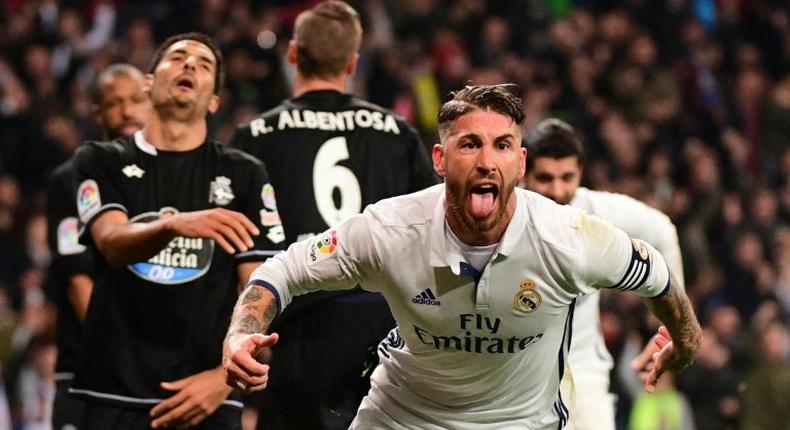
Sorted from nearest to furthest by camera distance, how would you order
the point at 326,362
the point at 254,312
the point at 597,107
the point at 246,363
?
the point at 246,363, the point at 254,312, the point at 326,362, the point at 597,107

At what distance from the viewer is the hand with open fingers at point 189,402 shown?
555 centimetres

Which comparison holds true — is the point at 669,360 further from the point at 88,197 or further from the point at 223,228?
the point at 88,197

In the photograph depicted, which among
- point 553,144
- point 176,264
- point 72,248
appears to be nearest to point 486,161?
point 176,264

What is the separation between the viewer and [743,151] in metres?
15.9

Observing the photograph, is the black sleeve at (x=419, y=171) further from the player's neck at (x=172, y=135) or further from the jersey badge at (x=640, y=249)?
the jersey badge at (x=640, y=249)

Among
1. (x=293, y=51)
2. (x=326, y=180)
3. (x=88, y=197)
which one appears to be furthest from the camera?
(x=293, y=51)

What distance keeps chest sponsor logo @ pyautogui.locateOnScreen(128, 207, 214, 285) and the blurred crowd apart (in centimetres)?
690

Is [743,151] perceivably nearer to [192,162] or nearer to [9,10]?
[9,10]

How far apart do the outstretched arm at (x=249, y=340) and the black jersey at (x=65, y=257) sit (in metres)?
2.52

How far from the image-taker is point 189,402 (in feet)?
18.2

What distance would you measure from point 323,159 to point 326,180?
0.09 meters

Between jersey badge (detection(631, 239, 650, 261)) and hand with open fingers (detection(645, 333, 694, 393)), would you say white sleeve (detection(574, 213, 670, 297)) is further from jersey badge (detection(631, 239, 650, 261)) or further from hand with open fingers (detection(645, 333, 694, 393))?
hand with open fingers (detection(645, 333, 694, 393))

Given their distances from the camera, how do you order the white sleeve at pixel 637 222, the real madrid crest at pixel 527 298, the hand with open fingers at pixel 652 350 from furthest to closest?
the white sleeve at pixel 637 222 < the hand with open fingers at pixel 652 350 < the real madrid crest at pixel 527 298

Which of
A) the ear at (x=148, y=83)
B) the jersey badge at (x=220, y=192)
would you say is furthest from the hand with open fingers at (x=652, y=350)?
the ear at (x=148, y=83)
